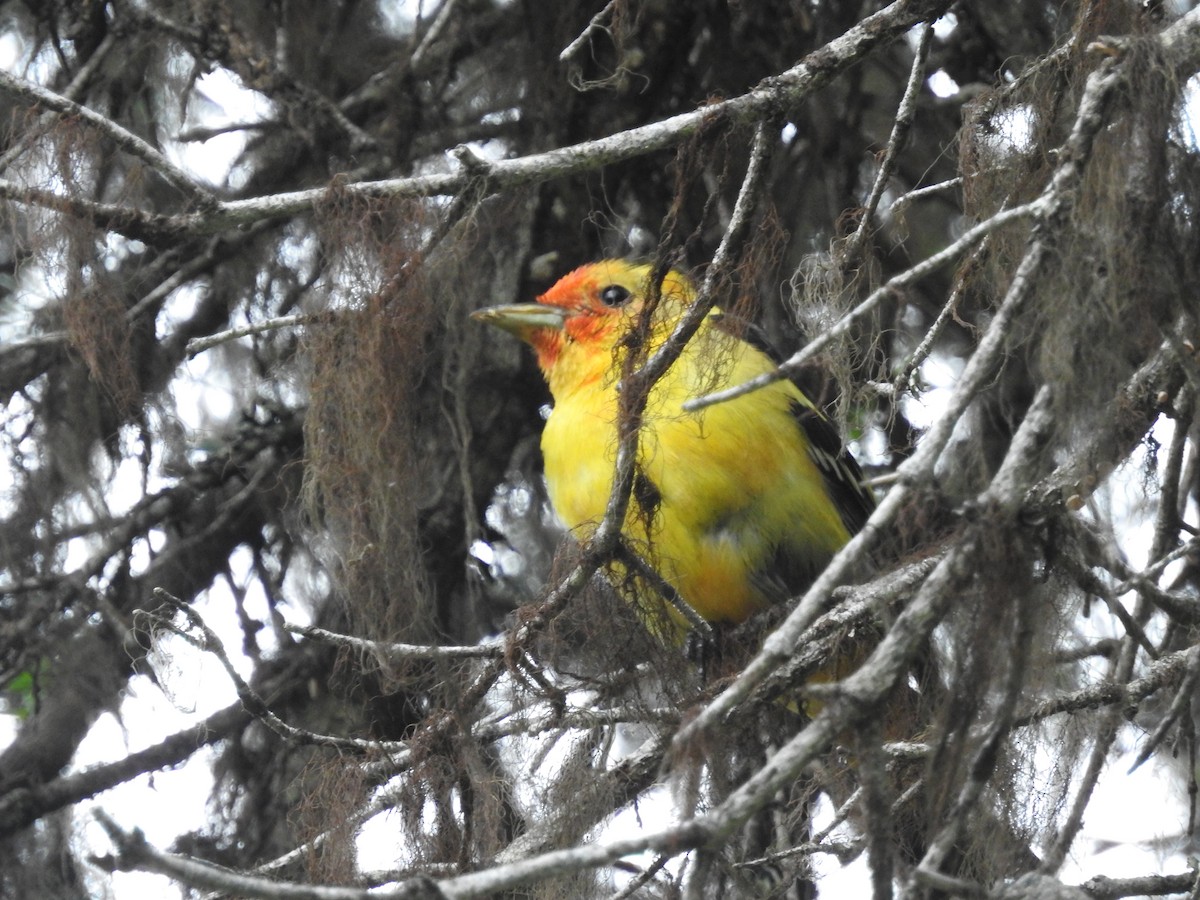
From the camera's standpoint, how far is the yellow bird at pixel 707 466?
4289 mm

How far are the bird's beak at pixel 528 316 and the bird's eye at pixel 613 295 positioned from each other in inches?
5.1

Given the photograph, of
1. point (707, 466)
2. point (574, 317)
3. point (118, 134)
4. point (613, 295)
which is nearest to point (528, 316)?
point (574, 317)

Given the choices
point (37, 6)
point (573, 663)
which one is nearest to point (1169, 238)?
point (573, 663)

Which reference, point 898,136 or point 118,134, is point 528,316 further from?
point 118,134

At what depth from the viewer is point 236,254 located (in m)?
5.14

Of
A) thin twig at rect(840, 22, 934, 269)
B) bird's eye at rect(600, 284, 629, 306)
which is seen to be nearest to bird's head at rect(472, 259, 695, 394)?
bird's eye at rect(600, 284, 629, 306)

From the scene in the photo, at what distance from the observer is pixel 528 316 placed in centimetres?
485

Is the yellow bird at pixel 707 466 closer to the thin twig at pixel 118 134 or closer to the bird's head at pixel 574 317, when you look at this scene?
the bird's head at pixel 574 317

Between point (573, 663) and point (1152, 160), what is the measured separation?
1489mm

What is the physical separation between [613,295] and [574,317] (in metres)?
0.14

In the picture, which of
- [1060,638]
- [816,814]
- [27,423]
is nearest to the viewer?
[1060,638]

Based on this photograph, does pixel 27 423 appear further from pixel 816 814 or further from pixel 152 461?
pixel 816 814

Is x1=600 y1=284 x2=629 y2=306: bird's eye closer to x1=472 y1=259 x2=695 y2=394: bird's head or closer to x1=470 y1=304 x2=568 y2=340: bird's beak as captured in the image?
x1=472 y1=259 x2=695 y2=394: bird's head

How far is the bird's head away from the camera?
4.80 m
